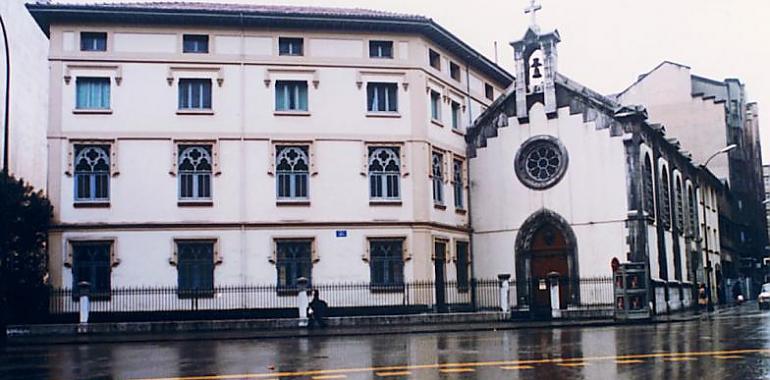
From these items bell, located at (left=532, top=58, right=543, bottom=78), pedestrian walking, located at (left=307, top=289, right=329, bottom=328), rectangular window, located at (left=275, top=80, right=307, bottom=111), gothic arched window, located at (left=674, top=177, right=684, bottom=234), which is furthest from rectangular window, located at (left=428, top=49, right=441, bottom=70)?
gothic arched window, located at (left=674, top=177, right=684, bottom=234)

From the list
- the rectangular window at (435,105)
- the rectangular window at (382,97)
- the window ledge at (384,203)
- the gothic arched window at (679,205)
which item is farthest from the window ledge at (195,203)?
the gothic arched window at (679,205)

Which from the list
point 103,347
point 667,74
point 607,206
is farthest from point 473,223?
point 667,74

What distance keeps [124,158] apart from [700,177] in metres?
33.6

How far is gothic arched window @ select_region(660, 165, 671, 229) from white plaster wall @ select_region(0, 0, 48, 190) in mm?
29323

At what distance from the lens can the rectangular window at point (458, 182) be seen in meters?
35.5

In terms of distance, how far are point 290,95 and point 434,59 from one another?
251 inches

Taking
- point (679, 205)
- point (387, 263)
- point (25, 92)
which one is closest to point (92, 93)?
point (387, 263)

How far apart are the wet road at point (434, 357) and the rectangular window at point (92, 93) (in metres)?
11.0

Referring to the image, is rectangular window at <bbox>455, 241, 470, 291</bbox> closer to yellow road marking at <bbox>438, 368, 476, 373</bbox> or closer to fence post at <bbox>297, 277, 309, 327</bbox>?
fence post at <bbox>297, 277, 309, 327</bbox>

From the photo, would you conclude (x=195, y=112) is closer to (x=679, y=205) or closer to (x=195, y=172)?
(x=195, y=172)

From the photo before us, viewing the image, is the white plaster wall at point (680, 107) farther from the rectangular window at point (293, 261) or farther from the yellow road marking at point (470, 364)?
the yellow road marking at point (470, 364)

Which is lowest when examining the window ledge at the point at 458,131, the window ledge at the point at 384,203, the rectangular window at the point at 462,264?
the rectangular window at the point at 462,264

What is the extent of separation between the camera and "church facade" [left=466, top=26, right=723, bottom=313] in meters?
33.0

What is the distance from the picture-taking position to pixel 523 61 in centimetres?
3625
